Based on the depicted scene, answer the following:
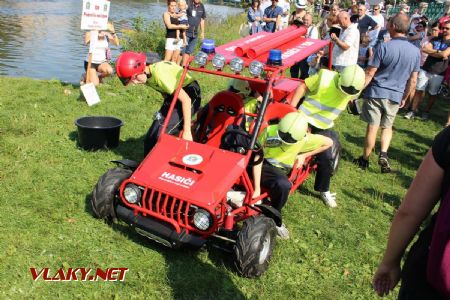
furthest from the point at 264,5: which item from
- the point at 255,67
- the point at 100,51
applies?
the point at 255,67

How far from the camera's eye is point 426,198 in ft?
5.19

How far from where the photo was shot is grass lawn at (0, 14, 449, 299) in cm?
335

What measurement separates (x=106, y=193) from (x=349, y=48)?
205 inches

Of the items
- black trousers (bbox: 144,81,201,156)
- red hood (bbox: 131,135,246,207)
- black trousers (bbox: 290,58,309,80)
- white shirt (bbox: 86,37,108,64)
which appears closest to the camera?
red hood (bbox: 131,135,246,207)

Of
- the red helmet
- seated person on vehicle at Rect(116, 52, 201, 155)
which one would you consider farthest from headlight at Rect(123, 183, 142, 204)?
the red helmet

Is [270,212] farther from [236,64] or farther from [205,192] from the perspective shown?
[236,64]

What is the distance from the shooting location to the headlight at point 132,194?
3.57m

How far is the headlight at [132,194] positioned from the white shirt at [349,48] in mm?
5072

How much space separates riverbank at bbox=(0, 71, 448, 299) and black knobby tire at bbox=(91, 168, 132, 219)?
176 millimetres

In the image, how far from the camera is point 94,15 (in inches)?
301

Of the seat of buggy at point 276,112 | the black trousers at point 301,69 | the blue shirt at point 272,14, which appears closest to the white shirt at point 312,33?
the black trousers at point 301,69

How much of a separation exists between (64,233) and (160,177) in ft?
3.54

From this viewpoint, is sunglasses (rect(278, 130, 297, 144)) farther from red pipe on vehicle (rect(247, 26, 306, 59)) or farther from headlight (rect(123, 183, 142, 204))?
headlight (rect(123, 183, 142, 204))

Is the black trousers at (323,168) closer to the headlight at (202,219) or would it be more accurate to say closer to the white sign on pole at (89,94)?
the headlight at (202,219)
